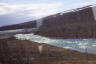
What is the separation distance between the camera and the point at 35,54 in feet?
10.2

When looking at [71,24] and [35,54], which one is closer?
[35,54]

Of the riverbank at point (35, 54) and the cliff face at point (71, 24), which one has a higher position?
the cliff face at point (71, 24)

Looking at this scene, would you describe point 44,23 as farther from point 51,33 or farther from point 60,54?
point 60,54

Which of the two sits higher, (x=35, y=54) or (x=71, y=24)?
(x=71, y=24)

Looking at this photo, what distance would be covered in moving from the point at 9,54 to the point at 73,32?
4.84ft

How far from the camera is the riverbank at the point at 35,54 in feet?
7.76

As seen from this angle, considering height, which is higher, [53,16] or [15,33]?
[53,16]

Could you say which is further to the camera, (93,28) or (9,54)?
(9,54)

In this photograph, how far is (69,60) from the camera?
2451 mm

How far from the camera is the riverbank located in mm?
2365

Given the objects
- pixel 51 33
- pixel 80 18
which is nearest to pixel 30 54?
pixel 51 33

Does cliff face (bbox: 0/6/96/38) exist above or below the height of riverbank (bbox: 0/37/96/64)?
above

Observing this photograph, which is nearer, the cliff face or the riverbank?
the riverbank

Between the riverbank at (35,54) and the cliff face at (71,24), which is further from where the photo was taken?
the cliff face at (71,24)
